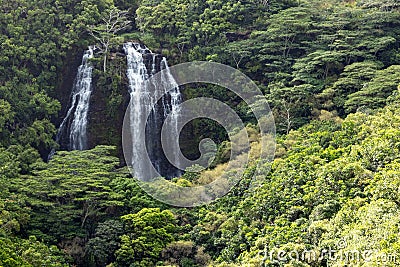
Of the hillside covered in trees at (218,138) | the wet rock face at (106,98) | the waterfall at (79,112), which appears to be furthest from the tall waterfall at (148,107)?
the waterfall at (79,112)

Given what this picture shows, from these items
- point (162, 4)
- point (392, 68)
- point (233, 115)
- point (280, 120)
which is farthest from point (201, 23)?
point (392, 68)

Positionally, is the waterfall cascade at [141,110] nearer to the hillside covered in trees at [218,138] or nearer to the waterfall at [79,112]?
the waterfall at [79,112]

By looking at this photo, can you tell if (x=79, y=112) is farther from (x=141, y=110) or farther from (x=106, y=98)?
(x=141, y=110)

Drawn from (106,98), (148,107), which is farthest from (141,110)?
(106,98)

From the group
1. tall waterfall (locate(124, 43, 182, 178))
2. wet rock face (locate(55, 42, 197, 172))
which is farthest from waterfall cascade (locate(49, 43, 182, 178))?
wet rock face (locate(55, 42, 197, 172))

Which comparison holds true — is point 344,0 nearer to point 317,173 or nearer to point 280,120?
point 280,120

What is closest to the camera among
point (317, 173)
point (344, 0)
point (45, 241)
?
point (317, 173)
